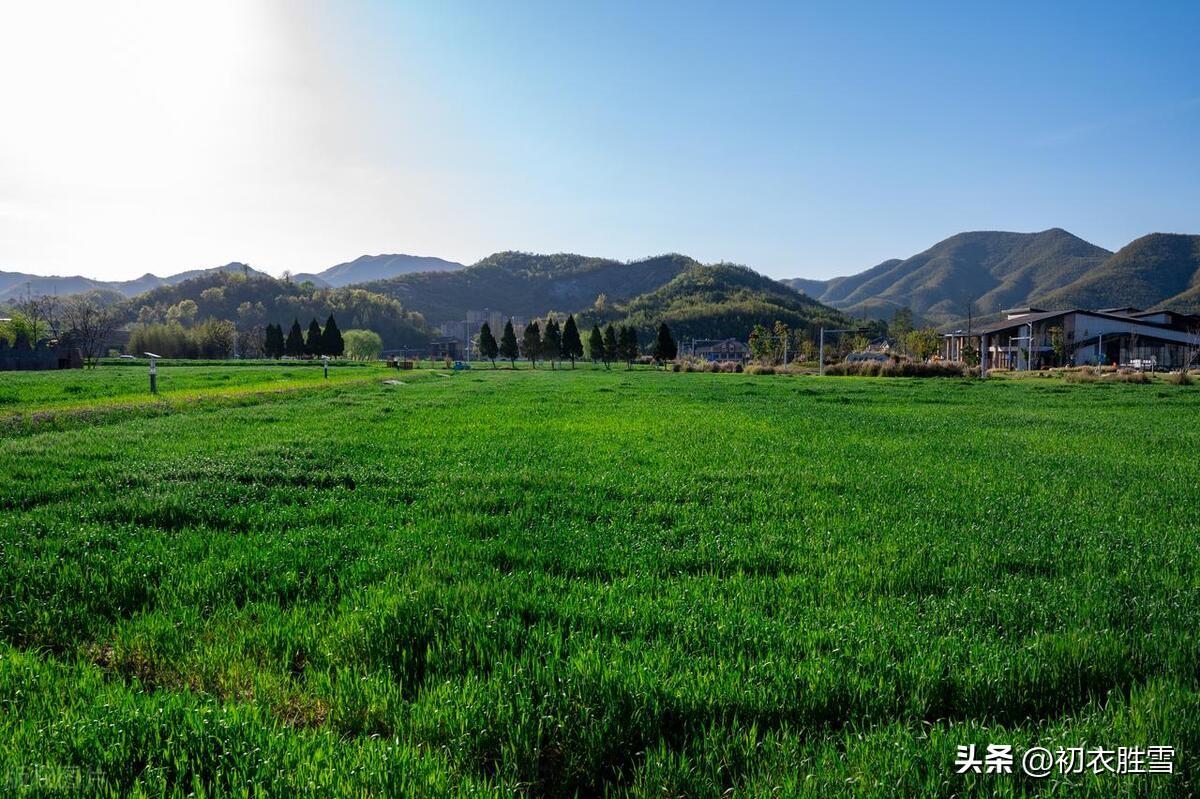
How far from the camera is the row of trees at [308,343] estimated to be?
384 ft

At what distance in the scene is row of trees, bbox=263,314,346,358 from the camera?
11712cm

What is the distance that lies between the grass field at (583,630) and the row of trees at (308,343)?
117 meters

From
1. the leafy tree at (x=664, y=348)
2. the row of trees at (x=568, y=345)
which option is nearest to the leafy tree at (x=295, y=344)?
the row of trees at (x=568, y=345)

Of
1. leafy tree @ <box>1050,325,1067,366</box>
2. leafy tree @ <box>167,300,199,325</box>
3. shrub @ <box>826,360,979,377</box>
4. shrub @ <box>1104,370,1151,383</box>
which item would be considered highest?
leafy tree @ <box>167,300,199,325</box>

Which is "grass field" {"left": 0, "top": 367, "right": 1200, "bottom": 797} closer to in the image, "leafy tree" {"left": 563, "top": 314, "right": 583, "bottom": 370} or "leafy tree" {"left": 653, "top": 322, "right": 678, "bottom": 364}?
"leafy tree" {"left": 653, "top": 322, "right": 678, "bottom": 364}

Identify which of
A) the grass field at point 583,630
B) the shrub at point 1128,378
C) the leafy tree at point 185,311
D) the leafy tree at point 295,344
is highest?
the leafy tree at point 185,311

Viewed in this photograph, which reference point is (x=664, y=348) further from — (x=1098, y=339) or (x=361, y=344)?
(x=361, y=344)

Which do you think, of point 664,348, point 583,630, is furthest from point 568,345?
point 583,630

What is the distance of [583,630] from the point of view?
13.1 feet

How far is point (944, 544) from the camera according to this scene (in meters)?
5.92

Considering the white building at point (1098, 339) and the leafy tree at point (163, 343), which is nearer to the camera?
the white building at point (1098, 339)

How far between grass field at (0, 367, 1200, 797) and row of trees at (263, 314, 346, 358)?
382ft

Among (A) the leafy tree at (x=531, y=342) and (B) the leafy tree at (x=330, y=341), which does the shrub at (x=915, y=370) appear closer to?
(A) the leafy tree at (x=531, y=342)

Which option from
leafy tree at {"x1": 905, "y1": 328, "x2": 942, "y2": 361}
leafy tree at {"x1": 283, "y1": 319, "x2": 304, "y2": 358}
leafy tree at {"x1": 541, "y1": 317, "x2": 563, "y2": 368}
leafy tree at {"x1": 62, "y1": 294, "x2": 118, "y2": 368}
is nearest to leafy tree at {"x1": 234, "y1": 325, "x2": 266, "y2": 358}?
leafy tree at {"x1": 62, "y1": 294, "x2": 118, "y2": 368}
